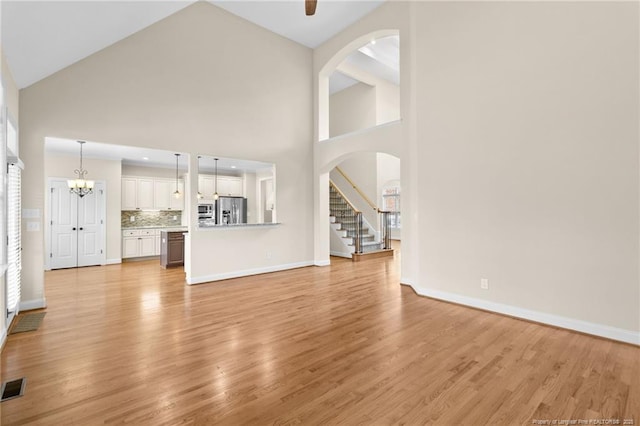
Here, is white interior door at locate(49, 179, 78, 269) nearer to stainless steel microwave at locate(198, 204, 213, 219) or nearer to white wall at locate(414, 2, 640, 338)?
stainless steel microwave at locate(198, 204, 213, 219)

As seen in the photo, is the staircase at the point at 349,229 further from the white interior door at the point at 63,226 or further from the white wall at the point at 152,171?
the white interior door at the point at 63,226

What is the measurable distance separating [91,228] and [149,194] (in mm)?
1667

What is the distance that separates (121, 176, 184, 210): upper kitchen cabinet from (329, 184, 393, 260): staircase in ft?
15.7

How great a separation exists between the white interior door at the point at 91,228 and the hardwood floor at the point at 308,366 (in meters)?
3.67

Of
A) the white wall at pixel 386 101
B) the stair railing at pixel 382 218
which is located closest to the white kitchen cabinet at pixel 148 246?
the stair railing at pixel 382 218

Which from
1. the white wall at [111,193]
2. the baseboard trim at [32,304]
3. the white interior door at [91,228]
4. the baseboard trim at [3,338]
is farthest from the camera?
the white wall at [111,193]

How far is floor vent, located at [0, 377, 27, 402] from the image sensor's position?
7.14ft

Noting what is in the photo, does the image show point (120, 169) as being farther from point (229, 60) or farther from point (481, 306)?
point (481, 306)

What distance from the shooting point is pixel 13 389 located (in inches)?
89.5

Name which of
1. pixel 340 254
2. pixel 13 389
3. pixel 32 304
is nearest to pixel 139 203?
pixel 32 304

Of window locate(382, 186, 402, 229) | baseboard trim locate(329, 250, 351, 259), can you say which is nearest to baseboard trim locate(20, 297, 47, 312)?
baseboard trim locate(329, 250, 351, 259)

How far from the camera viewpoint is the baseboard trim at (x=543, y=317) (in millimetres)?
3086

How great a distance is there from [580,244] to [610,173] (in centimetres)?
81

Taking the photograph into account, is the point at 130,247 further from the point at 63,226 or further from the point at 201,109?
the point at 201,109
